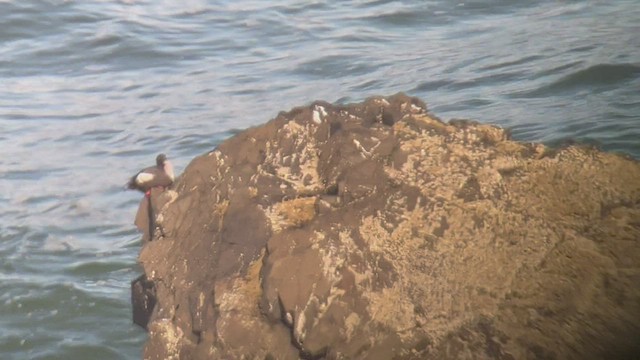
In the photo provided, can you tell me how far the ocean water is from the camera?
6656 mm

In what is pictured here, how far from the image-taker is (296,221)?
13.4 ft

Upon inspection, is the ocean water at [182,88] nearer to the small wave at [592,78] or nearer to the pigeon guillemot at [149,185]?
the small wave at [592,78]

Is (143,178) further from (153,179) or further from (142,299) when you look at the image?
(142,299)

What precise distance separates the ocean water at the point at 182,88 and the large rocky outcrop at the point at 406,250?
59.9 inches

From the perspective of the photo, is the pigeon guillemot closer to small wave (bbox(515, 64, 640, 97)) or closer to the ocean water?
the ocean water

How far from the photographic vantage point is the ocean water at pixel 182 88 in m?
6.66

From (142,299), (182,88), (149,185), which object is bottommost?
(182,88)

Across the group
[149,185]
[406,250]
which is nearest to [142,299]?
[149,185]

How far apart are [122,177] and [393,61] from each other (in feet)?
12.1

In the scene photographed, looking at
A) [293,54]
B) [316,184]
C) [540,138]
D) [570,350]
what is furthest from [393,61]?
[570,350]

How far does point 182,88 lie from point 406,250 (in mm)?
7551

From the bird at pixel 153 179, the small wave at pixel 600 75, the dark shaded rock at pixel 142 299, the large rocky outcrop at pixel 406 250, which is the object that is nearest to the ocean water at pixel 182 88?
the small wave at pixel 600 75

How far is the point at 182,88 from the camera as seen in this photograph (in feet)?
36.6

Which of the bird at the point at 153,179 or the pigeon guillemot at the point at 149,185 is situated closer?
the pigeon guillemot at the point at 149,185
